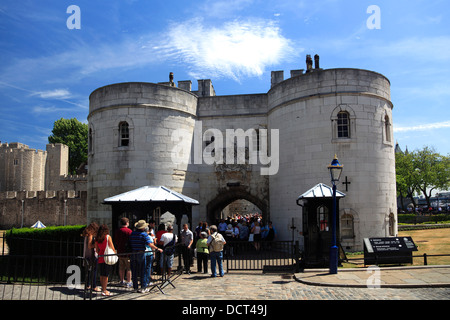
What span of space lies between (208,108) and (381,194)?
11.0 meters

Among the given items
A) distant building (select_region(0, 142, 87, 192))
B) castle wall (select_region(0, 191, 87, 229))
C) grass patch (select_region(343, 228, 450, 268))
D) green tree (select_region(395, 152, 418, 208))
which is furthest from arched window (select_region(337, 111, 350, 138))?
distant building (select_region(0, 142, 87, 192))

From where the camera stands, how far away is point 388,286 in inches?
376

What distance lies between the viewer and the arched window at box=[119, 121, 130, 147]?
782 inches

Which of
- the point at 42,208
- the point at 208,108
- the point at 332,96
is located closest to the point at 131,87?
the point at 208,108

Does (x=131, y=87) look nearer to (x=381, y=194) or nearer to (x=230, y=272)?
(x=230, y=272)

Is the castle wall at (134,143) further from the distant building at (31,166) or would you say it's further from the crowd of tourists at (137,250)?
the distant building at (31,166)

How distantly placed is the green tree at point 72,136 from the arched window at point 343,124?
178 ft

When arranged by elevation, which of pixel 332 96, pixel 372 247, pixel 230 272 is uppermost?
pixel 332 96

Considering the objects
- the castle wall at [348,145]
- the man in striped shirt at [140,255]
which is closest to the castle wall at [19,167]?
the castle wall at [348,145]

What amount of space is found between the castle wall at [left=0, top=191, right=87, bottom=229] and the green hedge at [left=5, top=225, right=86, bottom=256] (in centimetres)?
2719

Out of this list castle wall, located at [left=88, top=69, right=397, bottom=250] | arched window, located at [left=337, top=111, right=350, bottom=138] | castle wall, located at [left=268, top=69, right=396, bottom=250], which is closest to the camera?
castle wall, located at [left=268, top=69, right=396, bottom=250]

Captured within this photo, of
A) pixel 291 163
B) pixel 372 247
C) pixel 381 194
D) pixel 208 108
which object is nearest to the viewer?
pixel 372 247

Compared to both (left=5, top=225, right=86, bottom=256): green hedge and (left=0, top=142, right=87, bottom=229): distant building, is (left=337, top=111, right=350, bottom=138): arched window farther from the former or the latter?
(left=0, top=142, right=87, bottom=229): distant building

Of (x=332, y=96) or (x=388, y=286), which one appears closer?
(x=388, y=286)
